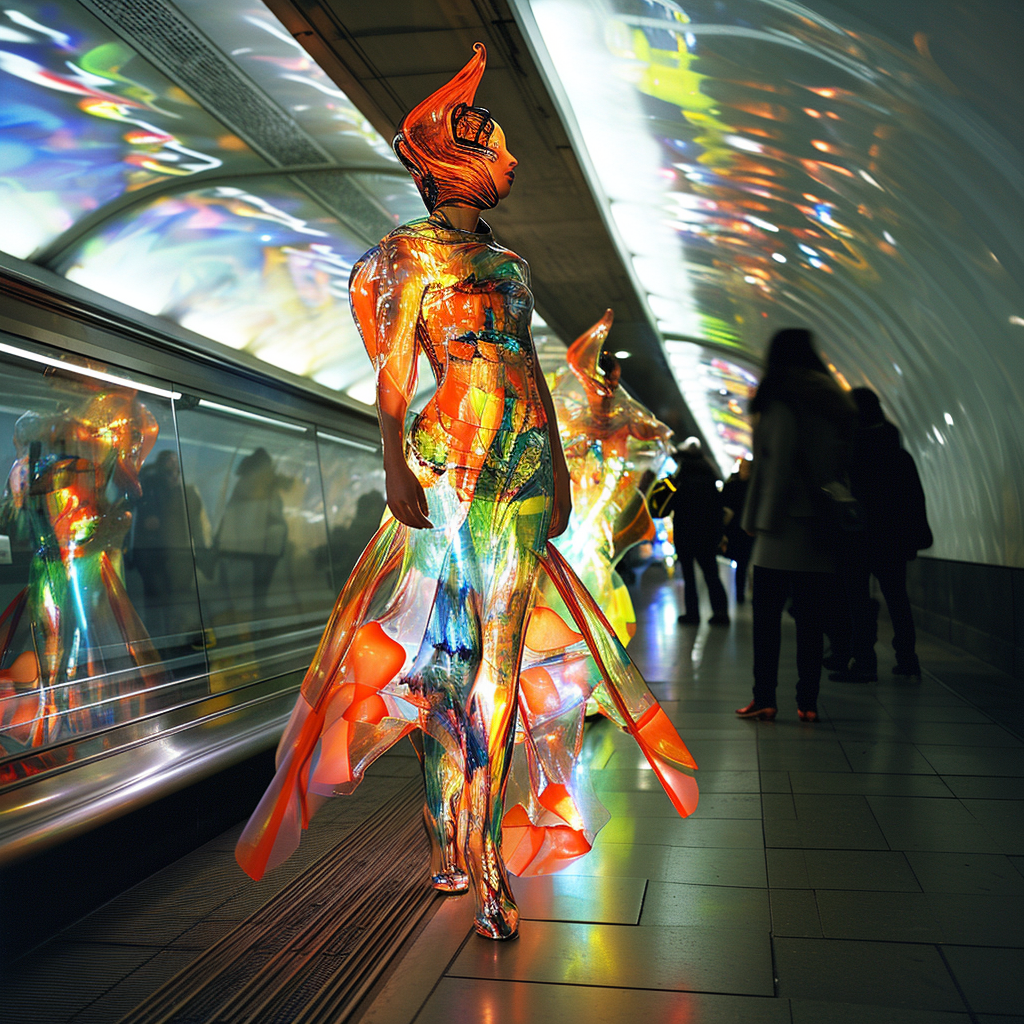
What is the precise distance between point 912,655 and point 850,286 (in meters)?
3.47

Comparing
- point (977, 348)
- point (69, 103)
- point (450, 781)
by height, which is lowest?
point (450, 781)

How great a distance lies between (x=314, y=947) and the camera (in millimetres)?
2812

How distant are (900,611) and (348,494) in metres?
6.28

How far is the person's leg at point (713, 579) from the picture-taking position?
11820 mm

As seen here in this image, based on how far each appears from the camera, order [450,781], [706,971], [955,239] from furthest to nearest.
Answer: [955,239]
[450,781]
[706,971]

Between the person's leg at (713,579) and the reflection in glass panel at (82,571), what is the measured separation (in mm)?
7031

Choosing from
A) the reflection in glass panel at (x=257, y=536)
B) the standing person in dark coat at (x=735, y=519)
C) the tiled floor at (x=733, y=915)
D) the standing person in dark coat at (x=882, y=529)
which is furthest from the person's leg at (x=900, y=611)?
the reflection in glass panel at (x=257, y=536)

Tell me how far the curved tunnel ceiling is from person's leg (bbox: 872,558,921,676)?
33.1 inches

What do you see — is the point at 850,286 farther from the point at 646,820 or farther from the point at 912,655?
the point at 646,820

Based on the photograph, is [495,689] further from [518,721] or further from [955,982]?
[955,982]

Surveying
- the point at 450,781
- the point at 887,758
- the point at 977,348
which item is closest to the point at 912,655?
the point at 977,348

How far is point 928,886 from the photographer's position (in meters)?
3.11

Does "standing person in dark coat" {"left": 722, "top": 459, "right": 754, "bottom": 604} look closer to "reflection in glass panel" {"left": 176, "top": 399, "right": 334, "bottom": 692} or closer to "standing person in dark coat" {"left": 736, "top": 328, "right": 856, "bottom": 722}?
"reflection in glass panel" {"left": 176, "top": 399, "right": 334, "bottom": 692}

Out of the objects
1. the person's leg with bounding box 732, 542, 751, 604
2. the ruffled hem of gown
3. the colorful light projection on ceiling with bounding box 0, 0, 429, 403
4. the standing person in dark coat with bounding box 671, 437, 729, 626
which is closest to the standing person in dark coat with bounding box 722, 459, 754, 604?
the person's leg with bounding box 732, 542, 751, 604
